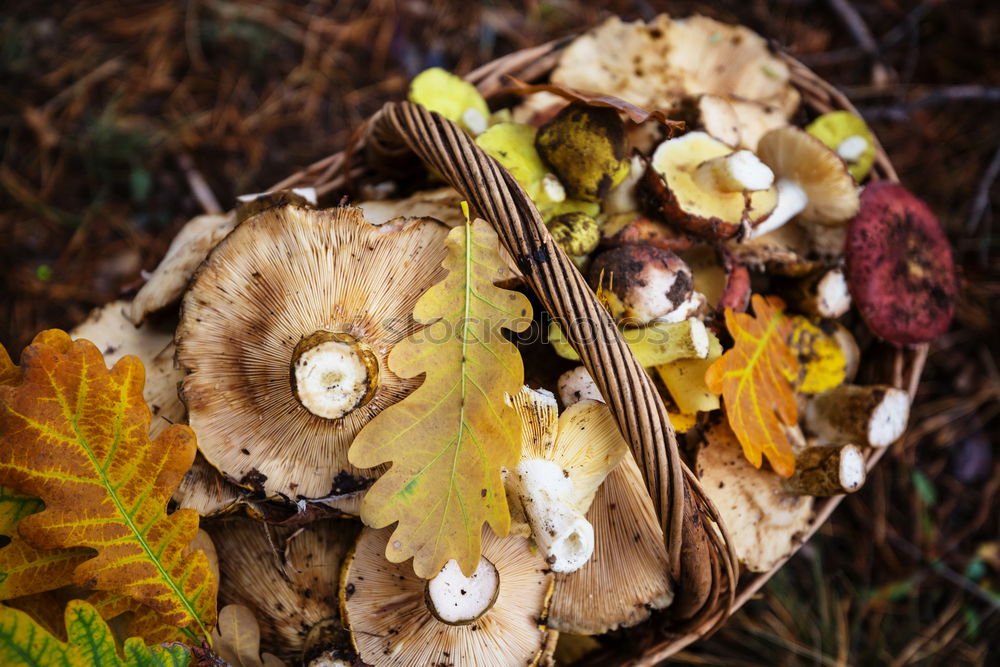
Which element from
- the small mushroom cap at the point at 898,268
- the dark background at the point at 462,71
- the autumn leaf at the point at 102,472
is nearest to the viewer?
the autumn leaf at the point at 102,472

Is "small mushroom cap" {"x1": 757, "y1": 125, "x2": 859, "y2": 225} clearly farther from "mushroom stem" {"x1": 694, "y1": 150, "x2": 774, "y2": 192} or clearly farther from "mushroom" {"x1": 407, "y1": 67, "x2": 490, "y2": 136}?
"mushroom" {"x1": 407, "y1": 67, "x2": 490, "y2": 136}

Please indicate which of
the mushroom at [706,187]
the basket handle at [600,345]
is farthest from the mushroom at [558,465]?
the mushroom at [706,187]

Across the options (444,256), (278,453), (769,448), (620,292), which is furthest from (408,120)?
(769,448)

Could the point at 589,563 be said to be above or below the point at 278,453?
below

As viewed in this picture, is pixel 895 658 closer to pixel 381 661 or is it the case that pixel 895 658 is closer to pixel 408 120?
pixel 381 661

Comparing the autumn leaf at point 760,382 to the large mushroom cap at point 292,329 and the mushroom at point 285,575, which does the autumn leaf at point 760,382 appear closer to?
the large mushroom cap at point 292,329

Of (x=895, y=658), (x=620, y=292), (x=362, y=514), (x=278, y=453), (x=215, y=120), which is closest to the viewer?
(x=362, y=514)

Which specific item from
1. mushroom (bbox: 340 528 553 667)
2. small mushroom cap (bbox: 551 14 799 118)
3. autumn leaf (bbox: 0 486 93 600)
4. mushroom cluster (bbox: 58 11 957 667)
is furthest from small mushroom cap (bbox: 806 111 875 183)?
autumn leaf (bbox: 0 486 93 600)
